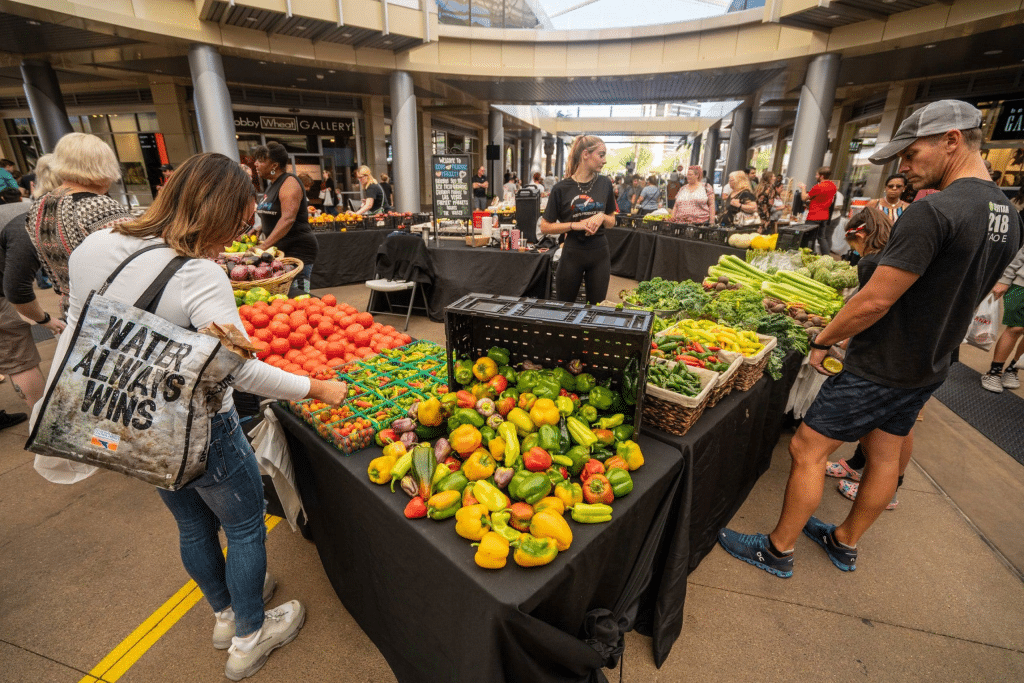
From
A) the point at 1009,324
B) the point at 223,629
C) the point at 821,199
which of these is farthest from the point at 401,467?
the point at 821,199

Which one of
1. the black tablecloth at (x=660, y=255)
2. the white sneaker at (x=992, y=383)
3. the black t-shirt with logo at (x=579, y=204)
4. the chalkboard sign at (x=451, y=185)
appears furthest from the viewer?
the black tablecloth at (x=660, y=255)

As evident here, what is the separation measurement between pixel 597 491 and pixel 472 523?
0.45m

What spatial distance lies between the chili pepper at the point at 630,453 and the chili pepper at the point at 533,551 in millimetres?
543

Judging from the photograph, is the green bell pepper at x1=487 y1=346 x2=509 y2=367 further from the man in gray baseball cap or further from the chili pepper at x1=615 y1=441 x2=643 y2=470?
the man in gray baseball cap

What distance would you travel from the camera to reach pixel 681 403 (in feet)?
6.50

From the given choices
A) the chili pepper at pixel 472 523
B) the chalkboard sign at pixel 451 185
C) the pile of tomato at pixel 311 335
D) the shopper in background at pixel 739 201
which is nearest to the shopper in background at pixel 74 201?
the pile of tomato at pixel 311 335

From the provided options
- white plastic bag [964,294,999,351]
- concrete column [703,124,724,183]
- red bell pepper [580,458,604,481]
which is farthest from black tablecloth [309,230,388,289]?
concrete column [703,124,724,183]

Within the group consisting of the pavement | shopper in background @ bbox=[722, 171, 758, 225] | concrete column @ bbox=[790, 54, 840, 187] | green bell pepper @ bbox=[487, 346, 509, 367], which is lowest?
the pavement

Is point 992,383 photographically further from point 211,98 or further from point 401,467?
point 211,98

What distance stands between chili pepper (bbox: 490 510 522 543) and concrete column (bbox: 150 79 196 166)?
1886 centimetres

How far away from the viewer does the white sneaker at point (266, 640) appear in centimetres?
200

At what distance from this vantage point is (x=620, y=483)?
66.1 inches

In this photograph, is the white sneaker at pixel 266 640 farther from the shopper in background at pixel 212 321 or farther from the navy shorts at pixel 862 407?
the navy shorts at pixel 862 407

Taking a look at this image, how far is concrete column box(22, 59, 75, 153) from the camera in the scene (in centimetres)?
1206
